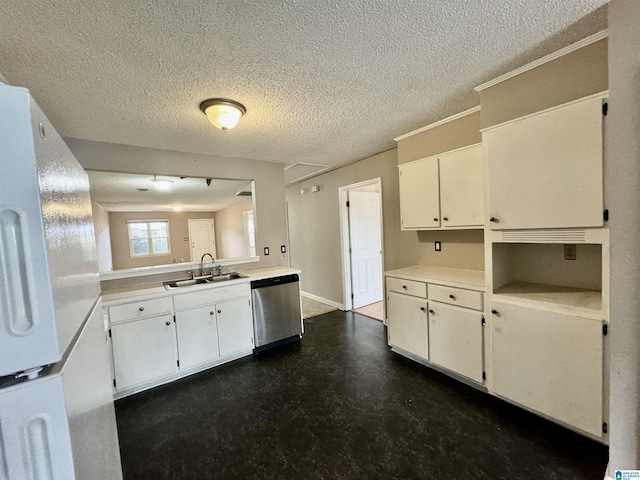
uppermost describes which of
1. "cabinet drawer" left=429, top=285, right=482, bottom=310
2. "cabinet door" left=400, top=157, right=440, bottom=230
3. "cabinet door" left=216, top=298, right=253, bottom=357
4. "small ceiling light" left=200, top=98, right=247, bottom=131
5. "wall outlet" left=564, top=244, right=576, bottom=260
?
"small ceiling light" left=200, top=98, right=247, bottom=131

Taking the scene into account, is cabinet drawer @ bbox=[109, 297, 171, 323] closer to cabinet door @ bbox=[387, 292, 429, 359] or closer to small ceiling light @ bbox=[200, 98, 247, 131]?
small ceiling light @ bbox=[200, 98, 247, 131]

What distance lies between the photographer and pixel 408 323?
270cm

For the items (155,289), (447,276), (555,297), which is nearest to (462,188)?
(447,276)

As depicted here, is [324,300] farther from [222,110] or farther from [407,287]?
[222,110]

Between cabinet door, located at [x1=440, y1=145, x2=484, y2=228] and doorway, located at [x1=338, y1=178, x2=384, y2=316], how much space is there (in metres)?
1.63

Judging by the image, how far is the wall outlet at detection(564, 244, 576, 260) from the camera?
6.46ft

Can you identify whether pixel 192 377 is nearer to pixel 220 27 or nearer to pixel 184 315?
pixel 184 315

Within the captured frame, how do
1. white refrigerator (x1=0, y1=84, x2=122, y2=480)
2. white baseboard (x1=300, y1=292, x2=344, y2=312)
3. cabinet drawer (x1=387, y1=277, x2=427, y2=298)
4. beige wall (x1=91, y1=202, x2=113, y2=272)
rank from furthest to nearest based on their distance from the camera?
beige wall (x1=91, y1=202, x2=113, y2=272)
white baseboard (x1=300, y1=292, x2=344, y2=312)
cabinet drawer (x1=387, y1=277, x2=427, y2=298)
white refrigerator (x1=0, y1=84, x2=122, y2=480)

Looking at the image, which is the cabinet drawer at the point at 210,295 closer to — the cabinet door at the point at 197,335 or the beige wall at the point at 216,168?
the cabinet door at the point at 197,335

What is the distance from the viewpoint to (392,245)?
12.0 ft

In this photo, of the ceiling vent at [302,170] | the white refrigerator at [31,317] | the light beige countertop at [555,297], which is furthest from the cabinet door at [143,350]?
the light beige countertop at [555,297]

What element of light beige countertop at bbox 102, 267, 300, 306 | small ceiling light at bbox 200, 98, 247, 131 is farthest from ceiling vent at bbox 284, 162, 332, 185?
small ceiling light at bbox 200, 98, 247, 131

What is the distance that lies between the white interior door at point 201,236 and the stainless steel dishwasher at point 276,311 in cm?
482

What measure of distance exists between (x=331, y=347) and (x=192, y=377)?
1.54 m
